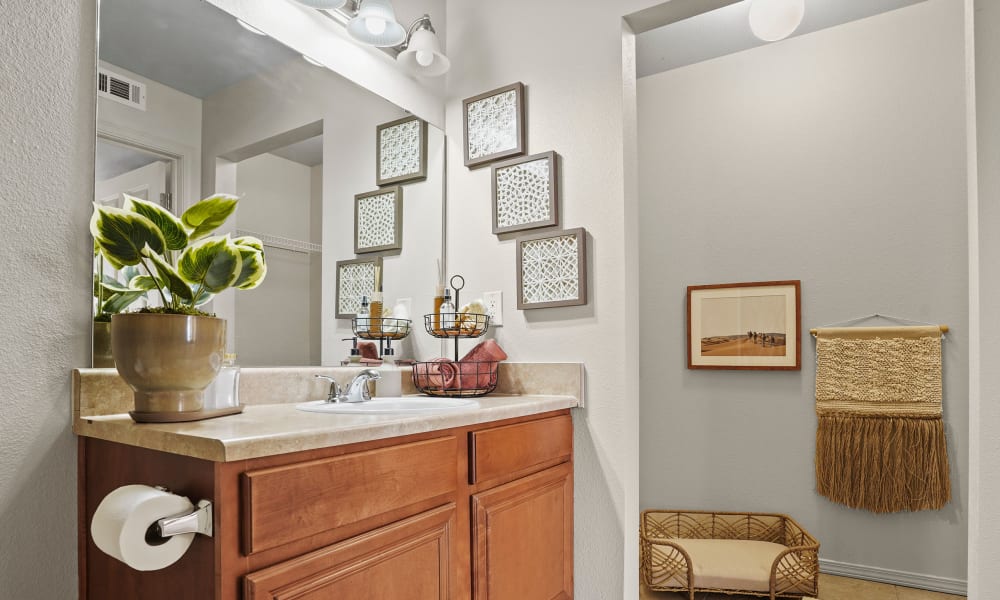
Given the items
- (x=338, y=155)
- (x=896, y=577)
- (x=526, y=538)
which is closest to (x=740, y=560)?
(x=896, y=577)

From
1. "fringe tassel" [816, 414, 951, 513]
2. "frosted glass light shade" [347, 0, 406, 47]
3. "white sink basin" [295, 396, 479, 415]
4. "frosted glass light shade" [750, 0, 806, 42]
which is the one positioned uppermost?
"frosted glass light shade" [750, 0, 806, 42]

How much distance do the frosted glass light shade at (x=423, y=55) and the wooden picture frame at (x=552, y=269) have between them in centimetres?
66

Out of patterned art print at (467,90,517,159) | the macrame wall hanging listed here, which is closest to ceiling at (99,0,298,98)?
Result: patterned art print at (467,90,517,159)

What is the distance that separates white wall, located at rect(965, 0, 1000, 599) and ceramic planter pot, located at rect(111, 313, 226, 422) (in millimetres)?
1806

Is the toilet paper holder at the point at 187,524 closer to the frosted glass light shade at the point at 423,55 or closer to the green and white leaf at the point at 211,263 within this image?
the green and white leaf at the point at 211,263

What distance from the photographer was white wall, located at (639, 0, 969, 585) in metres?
2.51

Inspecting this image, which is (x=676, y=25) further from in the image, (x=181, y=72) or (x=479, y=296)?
(x=181, y=72)

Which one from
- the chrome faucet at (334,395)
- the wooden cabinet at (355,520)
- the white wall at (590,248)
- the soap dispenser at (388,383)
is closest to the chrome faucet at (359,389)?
the chrome faucet at (334,395)

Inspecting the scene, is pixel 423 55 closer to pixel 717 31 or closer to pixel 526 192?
pixel 526 192

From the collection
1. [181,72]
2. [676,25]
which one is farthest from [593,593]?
[676,25]

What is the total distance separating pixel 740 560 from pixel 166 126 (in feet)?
8.42

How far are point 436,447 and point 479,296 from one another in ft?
2.90

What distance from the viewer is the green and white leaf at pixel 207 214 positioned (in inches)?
46.4

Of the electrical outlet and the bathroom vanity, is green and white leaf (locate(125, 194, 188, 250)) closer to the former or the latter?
the bathroom vanity
